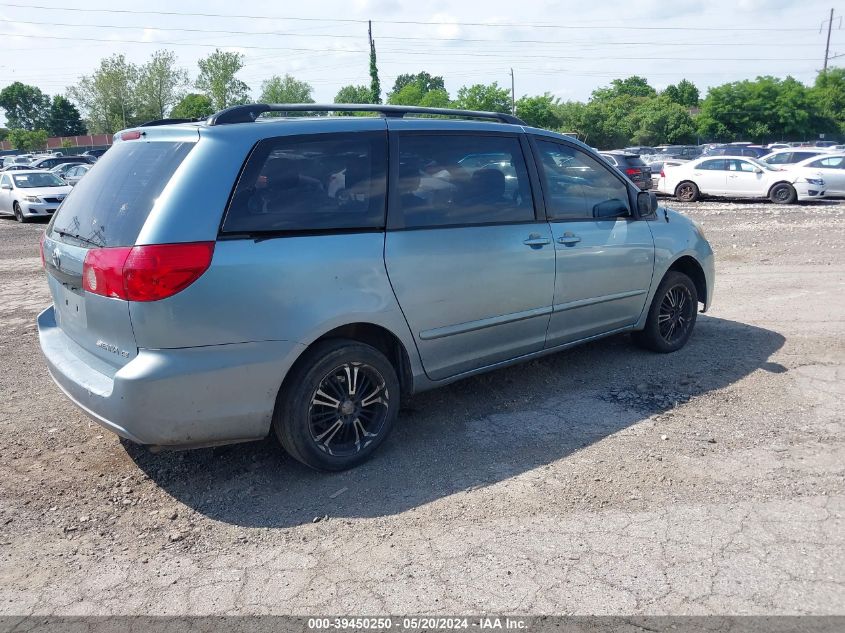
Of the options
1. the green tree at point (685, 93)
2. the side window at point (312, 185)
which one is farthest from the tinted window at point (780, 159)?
the green tree at point (685, 93)

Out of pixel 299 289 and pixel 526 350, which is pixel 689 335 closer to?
pixel 526 350

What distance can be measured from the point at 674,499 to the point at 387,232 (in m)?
2.09

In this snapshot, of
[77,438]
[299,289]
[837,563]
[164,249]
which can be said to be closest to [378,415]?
[299,289]

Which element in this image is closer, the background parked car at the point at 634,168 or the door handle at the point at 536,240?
the door handle at the point at 536,240

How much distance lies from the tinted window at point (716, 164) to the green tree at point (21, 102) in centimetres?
12667

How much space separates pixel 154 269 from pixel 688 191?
2088 cm

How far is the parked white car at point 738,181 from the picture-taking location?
20141mm

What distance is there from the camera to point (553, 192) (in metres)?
5.12

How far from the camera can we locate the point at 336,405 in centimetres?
405

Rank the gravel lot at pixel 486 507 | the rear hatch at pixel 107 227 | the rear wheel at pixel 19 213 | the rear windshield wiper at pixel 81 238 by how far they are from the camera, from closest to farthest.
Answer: the gravel lot at pixel 486 507
the rear hatch at pixel 107 227
the rear windshield wiper at pixel 81 238
the rear wheel at pixel 19 213

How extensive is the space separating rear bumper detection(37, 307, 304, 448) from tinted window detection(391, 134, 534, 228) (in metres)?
1.18

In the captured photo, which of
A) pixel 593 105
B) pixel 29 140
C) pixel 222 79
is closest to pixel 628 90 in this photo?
pixel 593 105

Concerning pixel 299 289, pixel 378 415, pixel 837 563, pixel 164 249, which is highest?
pixel 164 249

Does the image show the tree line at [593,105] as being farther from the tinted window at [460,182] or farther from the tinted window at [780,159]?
the tinted window at [460,182]
